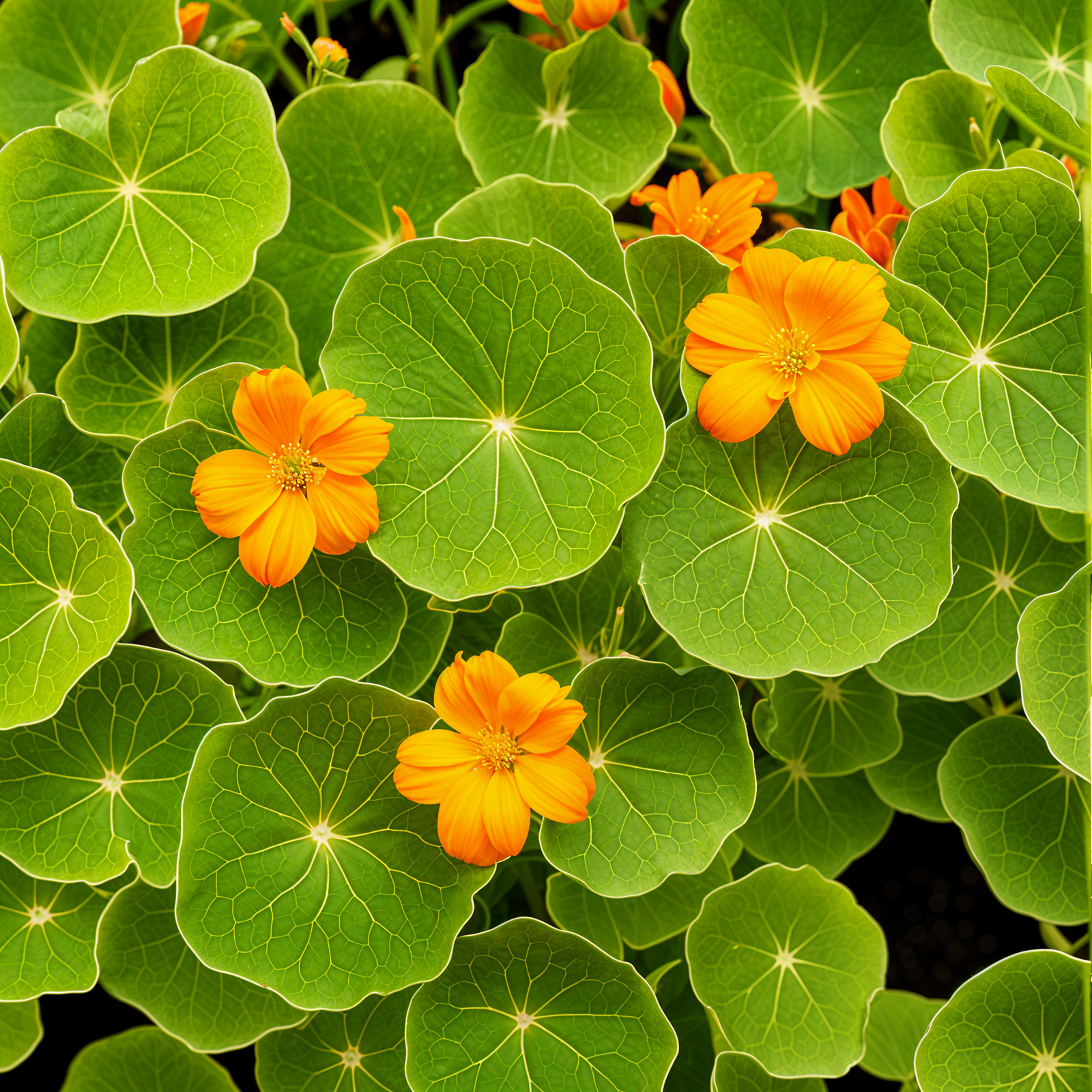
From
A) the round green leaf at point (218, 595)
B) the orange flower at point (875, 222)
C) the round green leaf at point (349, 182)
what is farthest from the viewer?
the round green leaf at point (349, 182)

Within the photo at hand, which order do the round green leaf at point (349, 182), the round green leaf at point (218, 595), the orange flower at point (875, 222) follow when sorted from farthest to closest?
the round green leaf at point (349, 182)
the orange flower at point (875, 222)
the round green leaf at point (218, 595)

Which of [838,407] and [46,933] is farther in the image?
[46,933]

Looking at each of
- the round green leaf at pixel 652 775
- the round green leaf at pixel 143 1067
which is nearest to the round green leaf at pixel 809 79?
the round green leaf at pixel 652 775

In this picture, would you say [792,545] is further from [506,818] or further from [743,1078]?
[743,1078]

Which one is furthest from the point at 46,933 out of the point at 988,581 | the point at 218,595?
the point at 988,581

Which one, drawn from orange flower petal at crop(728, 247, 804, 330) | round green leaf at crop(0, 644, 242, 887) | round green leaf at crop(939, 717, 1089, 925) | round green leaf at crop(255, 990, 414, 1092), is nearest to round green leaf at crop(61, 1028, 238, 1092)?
round green leaf at crop(255, 990, 414, 1092)

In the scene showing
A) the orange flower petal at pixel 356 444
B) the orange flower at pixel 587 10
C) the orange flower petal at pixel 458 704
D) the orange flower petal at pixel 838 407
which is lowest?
the orange flower petal at pixel 458 704

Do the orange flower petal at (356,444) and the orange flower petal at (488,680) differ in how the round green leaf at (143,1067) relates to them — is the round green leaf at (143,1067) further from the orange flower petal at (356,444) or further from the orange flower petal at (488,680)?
the orange flower petal at (356,444)
